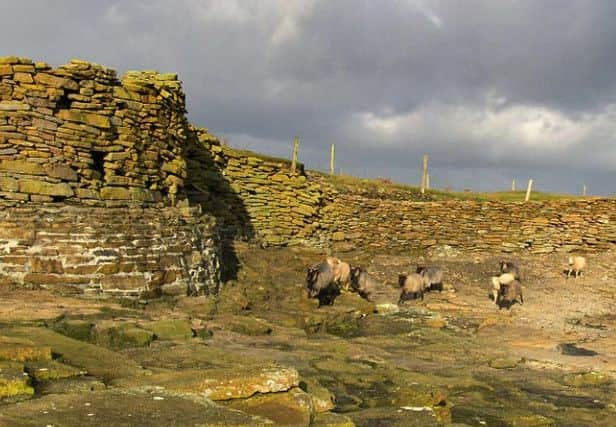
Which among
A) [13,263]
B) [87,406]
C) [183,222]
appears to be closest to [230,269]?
[183,222]

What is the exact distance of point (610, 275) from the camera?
2141cm

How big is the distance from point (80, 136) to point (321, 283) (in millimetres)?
7583

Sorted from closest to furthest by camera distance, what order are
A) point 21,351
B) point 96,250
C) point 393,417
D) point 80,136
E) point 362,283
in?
point 393,417, point 21,351, point 96,250, point 80,136, point 362,283

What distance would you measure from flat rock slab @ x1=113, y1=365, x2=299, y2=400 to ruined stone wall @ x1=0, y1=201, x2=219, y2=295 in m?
7.01

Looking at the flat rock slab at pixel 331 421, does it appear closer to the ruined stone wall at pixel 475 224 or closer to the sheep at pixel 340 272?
the sheep at pixel 340 272

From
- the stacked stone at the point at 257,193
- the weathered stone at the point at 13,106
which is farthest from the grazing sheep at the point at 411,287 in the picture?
the weathered stone at the point at 13,106

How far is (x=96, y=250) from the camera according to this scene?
12656mm

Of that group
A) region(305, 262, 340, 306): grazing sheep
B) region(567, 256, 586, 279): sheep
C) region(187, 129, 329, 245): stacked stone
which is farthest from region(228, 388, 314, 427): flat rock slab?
region(567, 256, 586, 279): sheep

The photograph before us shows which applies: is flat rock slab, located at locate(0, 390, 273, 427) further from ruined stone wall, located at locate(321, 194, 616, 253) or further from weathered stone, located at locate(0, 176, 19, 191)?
ruined stone wall, located at locate(321, 194, 616, 253)

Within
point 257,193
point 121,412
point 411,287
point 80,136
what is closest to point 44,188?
point 80,136

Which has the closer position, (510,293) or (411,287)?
(510,293)

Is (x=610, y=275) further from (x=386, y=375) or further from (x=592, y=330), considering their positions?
(x=386, y=375)

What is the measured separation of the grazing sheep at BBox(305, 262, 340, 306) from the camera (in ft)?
52.6

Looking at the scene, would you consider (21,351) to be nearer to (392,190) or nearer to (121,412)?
(121,412)
